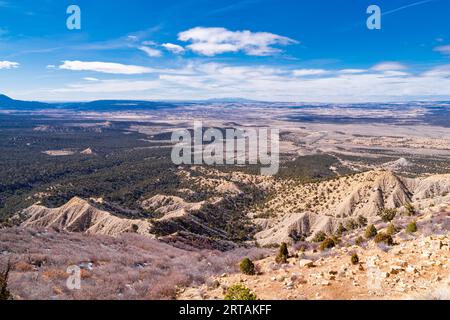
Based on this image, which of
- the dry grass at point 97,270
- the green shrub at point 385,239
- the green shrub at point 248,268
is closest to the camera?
the dry grass at point 97,270

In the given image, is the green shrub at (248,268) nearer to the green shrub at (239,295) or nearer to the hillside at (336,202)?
the green shrub at (239,295)

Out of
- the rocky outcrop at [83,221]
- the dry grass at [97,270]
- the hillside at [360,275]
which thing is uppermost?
the hillside at [360,275]

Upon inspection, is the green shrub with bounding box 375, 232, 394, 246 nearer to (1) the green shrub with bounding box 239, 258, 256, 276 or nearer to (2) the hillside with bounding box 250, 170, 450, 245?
(1) the green shrub with bounding box 239, 258, 256, 276

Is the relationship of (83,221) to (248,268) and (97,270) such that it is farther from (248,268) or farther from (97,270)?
(248,268)

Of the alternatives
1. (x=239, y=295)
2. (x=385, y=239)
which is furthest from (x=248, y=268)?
(x=385, y=239)

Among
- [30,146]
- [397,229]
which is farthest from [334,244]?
[30,146]

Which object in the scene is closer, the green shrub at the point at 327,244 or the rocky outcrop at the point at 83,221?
the green shrub at the point at 327,244

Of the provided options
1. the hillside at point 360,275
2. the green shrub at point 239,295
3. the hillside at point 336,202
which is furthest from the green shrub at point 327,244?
the hillside at point 336,202

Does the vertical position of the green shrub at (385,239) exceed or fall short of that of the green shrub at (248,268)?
it exceeds it
